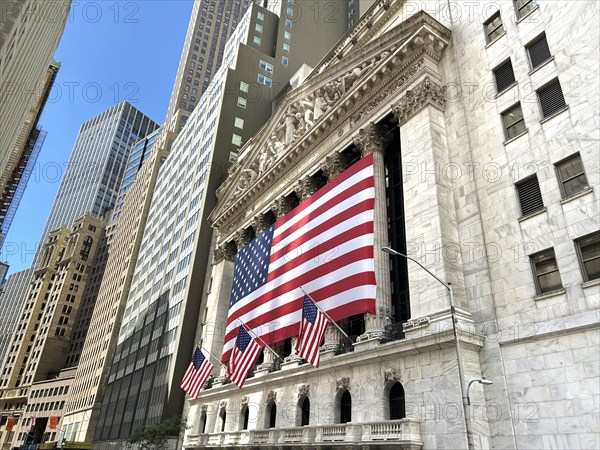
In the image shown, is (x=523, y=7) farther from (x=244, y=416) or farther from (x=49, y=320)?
(x=49, y=320)

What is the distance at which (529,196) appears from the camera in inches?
893

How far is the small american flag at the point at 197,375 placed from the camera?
34.8 metres

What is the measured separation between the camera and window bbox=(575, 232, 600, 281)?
62.3 ft

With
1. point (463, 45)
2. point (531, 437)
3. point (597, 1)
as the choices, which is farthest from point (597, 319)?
point (463, 45)

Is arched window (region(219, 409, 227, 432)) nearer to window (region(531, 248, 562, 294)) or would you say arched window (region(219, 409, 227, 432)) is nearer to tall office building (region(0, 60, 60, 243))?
window (region(531, 248, 562, 294))

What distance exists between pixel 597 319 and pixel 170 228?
239 ft

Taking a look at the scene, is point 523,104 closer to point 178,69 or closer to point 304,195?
point 304,195

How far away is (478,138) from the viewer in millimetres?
26578

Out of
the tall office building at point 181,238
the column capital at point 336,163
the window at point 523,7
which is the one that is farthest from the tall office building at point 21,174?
the window at point 523,7

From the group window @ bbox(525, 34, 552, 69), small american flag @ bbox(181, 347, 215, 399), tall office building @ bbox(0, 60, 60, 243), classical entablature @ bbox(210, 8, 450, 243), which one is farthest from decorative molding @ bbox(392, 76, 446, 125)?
tall office building @ bbox(0, 60, 60, 243)

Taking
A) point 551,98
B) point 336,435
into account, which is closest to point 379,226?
point 551,98

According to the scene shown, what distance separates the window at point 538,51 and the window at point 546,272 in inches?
419

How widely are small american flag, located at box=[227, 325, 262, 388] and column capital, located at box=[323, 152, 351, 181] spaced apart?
1410cm

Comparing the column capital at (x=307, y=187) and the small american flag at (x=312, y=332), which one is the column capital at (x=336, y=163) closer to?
the column capital at (x=307, y=187)
